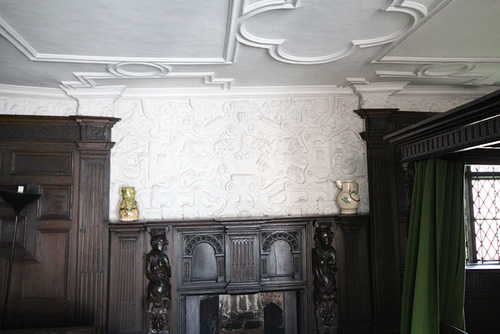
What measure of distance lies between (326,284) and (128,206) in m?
2.34

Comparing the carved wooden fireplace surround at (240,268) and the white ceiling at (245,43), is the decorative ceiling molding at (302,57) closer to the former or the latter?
the white ceiling at (245,43)

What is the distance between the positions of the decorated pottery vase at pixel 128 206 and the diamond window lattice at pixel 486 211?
4.17 m

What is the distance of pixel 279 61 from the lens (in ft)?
12.2

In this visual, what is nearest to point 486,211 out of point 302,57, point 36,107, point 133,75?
point 302,57

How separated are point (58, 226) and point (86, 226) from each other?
310mm

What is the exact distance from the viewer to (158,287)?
4.00 m

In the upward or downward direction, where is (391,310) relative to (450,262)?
downward

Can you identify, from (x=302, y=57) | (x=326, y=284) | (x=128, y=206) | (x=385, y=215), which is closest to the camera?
(x=302, y=57)

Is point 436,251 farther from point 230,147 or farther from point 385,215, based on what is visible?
point 230,147

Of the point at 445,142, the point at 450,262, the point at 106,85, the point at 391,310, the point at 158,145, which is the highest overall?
the point at 106,85

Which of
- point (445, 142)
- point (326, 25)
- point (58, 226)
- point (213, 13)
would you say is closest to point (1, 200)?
point (58, 226)

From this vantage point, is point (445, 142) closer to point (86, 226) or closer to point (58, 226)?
point (86, 226)

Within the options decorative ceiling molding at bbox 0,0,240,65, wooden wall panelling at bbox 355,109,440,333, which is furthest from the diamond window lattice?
decorative ceiling molding at bbox 0,0,240,65

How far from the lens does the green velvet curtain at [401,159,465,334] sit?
282 cm
